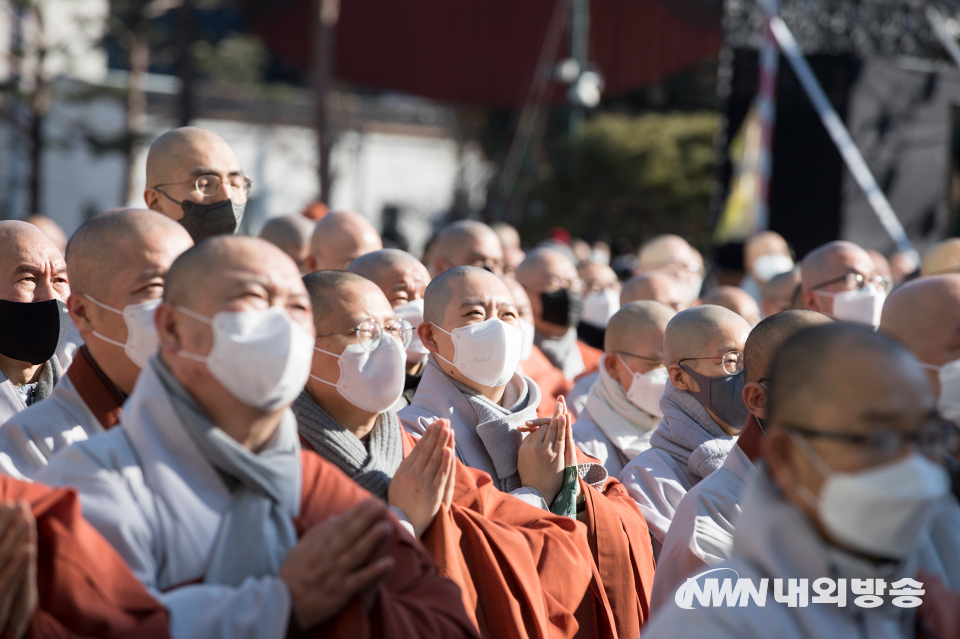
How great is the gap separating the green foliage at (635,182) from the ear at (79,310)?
18.3m

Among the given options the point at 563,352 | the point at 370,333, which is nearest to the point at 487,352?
the point at 370,333

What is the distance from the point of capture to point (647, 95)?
78.8 feet

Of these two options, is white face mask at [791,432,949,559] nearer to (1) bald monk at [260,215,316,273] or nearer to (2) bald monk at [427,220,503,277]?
(2) bald monk at [427,220,503,277]

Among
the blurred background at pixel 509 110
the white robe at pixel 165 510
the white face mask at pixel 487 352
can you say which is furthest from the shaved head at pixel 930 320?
the blurred background at pixel 509 110

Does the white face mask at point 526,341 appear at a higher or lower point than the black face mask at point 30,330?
lower

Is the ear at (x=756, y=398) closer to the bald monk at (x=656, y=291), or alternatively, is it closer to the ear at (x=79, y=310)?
the ear at (x=79, y=310)

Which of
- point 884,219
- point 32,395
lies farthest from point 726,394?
point 884,219

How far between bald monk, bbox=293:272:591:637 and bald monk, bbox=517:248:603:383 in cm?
294

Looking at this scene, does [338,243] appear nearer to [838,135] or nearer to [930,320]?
[930,320]

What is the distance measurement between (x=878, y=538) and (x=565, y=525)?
145cm

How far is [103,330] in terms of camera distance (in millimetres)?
2686

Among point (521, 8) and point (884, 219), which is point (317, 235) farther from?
point (521, 8)

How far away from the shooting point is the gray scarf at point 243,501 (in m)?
2.03

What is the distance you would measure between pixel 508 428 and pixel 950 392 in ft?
4.63
